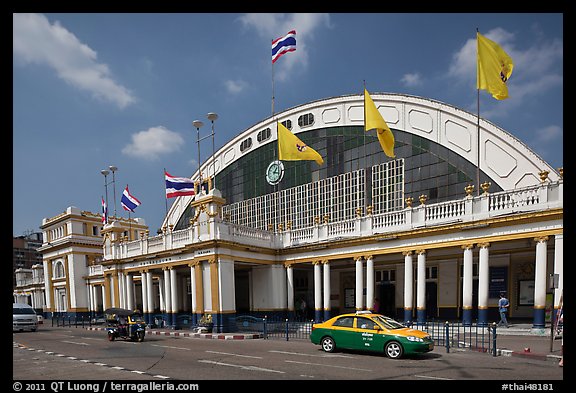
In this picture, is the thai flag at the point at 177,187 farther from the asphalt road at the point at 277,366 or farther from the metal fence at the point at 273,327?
the asphalt road at the point at 277,366

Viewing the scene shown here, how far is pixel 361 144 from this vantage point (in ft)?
94.8

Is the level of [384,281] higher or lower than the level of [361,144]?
lower

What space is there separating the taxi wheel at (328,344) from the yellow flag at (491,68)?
13.6 meters

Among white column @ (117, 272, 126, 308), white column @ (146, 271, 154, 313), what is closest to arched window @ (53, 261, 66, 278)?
white column @ (117, 272, 126, 308)

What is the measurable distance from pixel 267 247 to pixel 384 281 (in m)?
8.58

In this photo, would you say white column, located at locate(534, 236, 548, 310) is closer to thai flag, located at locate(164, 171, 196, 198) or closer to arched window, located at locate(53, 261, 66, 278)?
thai flag, located at locate(164, 171, 196, 198)

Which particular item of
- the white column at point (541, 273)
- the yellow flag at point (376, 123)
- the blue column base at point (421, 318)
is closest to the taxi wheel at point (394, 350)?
the blue column base at point (421, 318)

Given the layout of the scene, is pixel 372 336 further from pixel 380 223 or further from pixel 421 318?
pixel 380 223

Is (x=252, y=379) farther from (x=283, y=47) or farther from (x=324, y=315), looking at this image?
(x=283, y=47)

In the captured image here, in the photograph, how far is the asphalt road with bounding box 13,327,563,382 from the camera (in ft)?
32.9

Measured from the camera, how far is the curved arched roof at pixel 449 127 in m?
22.8

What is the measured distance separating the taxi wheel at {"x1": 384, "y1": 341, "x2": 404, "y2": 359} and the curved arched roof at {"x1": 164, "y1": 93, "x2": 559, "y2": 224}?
10992 millimetres
